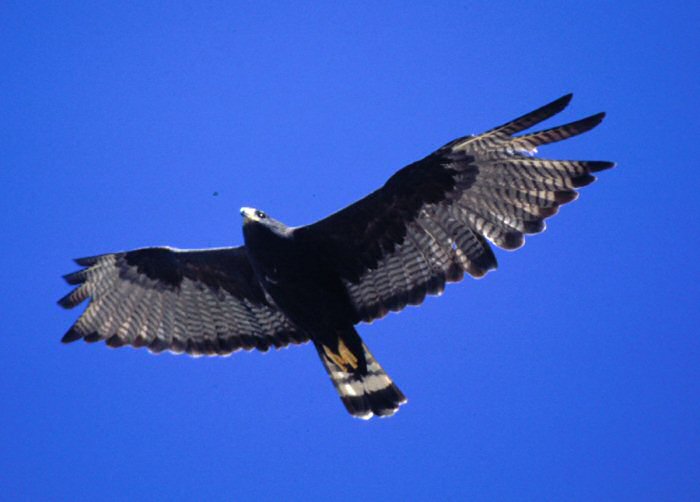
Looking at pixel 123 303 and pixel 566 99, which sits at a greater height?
pixel 123 303

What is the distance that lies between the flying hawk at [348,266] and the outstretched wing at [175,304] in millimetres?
11

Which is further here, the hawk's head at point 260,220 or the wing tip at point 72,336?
the wing tip at point 72,336

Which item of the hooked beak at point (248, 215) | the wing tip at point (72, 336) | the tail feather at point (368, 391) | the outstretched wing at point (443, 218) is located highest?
the wing tip at point (72, 336)

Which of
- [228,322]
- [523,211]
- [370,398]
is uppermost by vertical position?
[228,322]

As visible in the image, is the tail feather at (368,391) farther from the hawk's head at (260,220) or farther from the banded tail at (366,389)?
the hawk's head at (260,220)

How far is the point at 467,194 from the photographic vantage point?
853cm

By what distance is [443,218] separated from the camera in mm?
8656

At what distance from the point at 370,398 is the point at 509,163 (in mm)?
2702

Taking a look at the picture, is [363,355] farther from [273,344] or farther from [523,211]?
[523,211]

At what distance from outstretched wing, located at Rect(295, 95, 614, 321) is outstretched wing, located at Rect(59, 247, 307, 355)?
113 cm

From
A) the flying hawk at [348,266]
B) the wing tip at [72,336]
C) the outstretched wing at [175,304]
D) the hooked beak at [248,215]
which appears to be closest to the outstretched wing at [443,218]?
the flying hawk at [348,266]

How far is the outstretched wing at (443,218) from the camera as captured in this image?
8203 millimetres

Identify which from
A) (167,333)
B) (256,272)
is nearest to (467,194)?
(256,272)

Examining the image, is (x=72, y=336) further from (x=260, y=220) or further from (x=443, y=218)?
(x=443, y=218)
